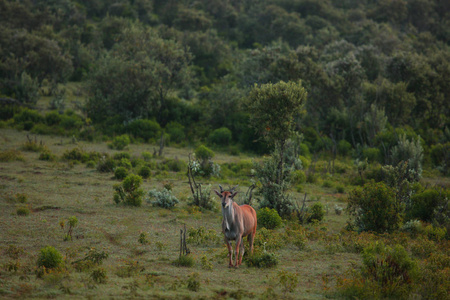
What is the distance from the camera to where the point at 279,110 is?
2144cm

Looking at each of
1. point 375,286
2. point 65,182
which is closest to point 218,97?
point 65,182

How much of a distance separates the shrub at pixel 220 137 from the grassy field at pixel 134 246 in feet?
39.0

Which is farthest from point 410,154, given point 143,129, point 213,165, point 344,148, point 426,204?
point 143,129

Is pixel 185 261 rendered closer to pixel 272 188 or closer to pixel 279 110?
pixel 272 188

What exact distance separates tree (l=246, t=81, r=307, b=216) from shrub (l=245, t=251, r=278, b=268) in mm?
7888

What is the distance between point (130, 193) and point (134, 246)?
5.91m

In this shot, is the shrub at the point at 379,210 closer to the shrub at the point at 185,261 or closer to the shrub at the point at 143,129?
the shrub at the point at 185,261

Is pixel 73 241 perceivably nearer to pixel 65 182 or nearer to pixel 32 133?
pixel 65 182

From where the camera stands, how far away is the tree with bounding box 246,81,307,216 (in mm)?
21219

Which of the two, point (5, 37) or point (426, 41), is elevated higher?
point (426, 41)

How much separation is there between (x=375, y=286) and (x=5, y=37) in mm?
48795

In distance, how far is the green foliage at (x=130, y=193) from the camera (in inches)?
801

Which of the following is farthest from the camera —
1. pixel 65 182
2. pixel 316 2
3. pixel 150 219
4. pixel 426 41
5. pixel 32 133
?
pixel 316 2

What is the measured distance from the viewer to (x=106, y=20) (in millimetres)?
63906
